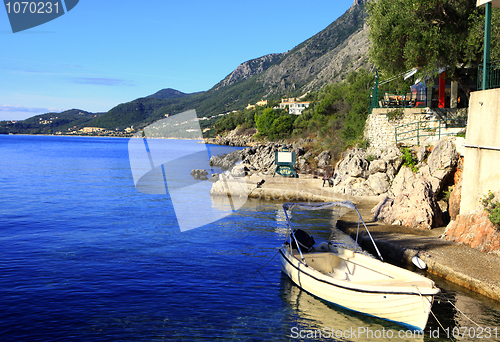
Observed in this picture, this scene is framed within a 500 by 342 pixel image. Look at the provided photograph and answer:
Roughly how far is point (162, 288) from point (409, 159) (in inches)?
682

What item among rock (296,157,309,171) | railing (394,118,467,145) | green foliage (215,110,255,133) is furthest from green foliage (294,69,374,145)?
green foliage (215,110,255,133)

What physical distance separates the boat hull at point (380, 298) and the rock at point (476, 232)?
4.16 m

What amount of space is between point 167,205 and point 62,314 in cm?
1806

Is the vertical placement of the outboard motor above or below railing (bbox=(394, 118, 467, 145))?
below

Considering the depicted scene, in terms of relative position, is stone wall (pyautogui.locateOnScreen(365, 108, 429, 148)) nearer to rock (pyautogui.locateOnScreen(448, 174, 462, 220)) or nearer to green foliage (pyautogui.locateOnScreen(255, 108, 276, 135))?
rock (pyautogui.locateOnScreen(448, 174, 462, 220))

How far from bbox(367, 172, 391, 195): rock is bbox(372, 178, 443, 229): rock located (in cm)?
651

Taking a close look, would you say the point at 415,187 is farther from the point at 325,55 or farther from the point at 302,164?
the point at 325,55

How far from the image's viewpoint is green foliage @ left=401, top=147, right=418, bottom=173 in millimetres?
21941

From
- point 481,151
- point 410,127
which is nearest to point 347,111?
point 410,127

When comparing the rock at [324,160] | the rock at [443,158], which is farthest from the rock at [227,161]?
the rock at [443,158]

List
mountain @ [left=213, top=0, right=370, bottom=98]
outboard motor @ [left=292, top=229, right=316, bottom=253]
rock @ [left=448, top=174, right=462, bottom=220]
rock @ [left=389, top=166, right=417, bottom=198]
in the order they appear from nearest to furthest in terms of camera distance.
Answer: outboard motor @ [left=292, top=229, right=316, bottom=253], rock @ [left=448, top=174, right=462, bottom=220], rock @ [left=389, top=166, right=417, bottom=198], mountain @ [left=213, top=0, right=370, bottom=98]

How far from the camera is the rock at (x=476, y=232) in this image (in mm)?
11953

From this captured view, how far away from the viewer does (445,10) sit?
778 inches

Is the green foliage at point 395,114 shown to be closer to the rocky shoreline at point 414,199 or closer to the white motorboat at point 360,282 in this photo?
the rocky shoreline at point 414,199
